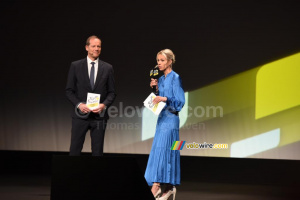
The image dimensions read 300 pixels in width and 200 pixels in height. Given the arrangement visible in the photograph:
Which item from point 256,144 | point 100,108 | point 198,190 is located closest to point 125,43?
point 256,144

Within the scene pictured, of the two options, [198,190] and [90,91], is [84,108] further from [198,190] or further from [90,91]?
[198,190]

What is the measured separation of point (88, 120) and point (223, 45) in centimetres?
438

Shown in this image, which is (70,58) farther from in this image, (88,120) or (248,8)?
(88,120)

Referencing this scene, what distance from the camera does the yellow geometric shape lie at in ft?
24.3

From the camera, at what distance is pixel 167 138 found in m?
3.97

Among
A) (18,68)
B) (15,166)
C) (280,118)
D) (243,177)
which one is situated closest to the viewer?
(243,177)

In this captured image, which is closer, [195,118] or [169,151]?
[169,151]

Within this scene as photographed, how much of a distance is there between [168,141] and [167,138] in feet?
0.08

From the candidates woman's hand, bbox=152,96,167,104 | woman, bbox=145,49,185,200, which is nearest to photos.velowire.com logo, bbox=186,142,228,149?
woman, bbox=145,49,185,200

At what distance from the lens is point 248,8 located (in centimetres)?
754

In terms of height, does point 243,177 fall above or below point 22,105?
below

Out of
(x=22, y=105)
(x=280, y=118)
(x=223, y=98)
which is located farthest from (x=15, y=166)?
(x=280, y=118)

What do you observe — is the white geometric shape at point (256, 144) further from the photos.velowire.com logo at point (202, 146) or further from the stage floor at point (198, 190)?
the stage floor at point (198, 190)

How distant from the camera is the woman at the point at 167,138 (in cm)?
394
